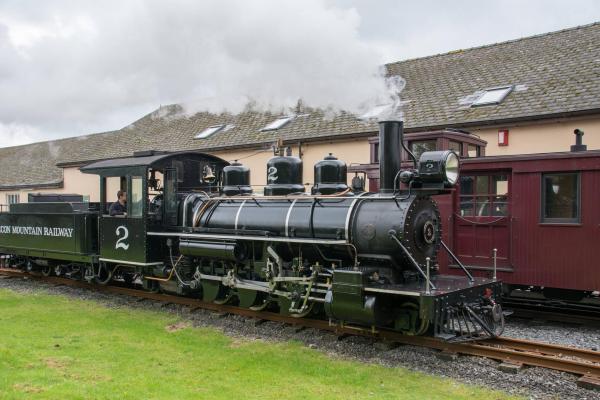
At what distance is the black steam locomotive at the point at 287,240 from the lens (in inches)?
281

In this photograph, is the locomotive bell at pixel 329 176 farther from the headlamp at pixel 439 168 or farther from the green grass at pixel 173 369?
the green grass at pixel 173 369

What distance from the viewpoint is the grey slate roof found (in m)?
13.9

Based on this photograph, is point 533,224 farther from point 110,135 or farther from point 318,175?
point 110,135

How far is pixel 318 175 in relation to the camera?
8617 mm

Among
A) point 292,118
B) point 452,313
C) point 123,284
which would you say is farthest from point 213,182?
point 292,118

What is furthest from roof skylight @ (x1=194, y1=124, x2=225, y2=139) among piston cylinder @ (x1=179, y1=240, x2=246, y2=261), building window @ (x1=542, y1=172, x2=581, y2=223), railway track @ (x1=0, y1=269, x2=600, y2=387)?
building window @ (x1=542, y1=172, x2=581, y2=223)

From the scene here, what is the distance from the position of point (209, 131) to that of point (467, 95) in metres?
10.7

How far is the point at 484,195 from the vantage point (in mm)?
10047

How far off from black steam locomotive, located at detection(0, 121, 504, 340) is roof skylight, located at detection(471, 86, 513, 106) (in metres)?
6.84

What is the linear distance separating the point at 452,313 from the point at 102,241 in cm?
729

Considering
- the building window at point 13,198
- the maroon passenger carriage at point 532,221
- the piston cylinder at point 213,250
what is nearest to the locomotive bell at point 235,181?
the piston cylinder at point 213,250

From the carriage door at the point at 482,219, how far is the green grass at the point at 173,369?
4151 mm

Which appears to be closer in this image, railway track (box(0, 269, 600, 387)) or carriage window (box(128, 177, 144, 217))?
railway track (box(0, 269, 600, 387))

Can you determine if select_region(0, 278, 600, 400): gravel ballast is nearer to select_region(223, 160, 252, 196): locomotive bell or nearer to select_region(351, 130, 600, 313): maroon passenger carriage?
select_region(351, 130, 600, 313): maroon passenger carriage
